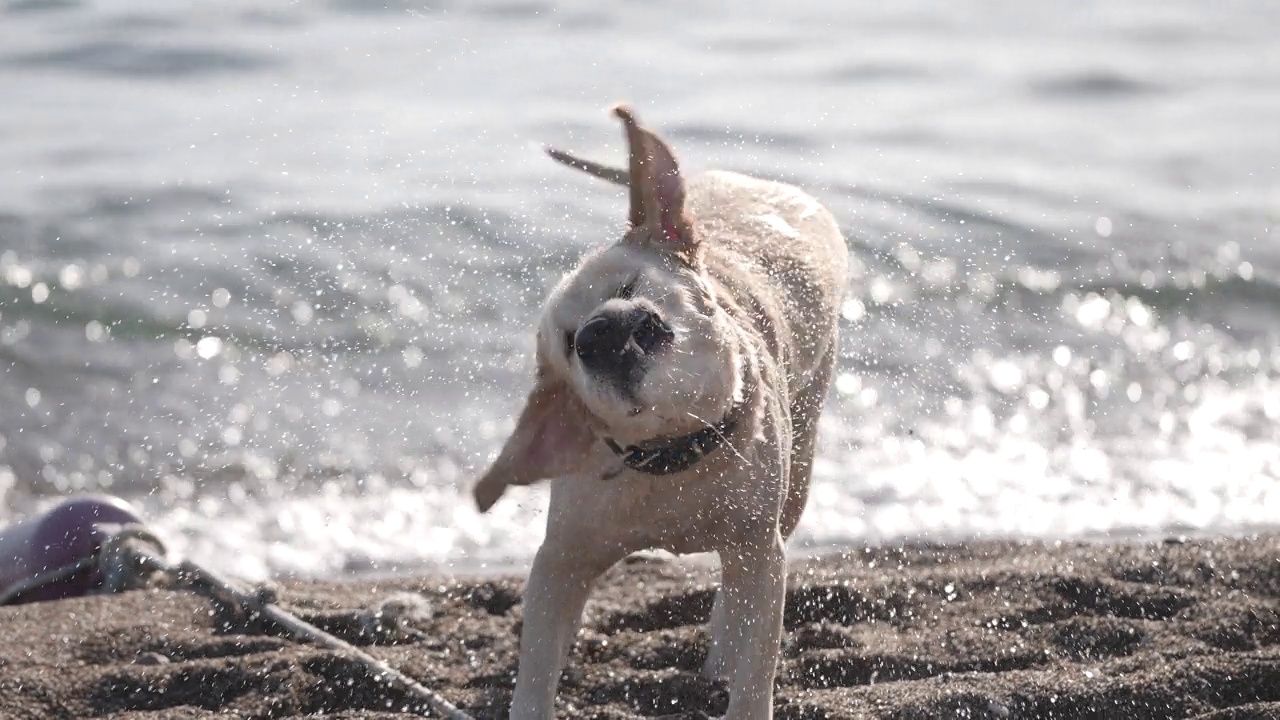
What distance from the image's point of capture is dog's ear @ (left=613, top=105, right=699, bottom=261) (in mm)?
3787

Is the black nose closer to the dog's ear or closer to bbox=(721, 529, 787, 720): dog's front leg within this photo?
the dog's ear

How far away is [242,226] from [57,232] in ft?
3.62

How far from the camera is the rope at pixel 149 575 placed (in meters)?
5.44

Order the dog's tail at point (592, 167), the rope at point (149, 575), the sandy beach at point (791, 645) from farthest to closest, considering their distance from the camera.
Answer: the rope at point (149, 575)
the sandy beach at point (791, 645)
the dog's tail at point (592, 167)

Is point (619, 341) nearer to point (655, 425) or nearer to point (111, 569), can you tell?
point (655, 425)

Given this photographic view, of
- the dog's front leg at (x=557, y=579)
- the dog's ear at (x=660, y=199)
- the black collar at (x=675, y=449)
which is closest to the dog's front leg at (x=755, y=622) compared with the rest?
the dog's front leg at (x=557, y=579)

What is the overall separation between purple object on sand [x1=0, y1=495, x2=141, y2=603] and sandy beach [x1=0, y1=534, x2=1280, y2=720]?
25cm

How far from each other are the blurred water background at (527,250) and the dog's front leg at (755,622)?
280 cm

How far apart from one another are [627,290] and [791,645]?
218cm

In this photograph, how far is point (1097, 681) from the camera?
16.2 feet

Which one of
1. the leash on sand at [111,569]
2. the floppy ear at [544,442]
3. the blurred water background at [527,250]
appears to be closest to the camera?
the floppy ear at [544,442]

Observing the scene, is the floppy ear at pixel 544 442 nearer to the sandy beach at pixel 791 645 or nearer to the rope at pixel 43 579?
the sandy beach at pixel 791 645

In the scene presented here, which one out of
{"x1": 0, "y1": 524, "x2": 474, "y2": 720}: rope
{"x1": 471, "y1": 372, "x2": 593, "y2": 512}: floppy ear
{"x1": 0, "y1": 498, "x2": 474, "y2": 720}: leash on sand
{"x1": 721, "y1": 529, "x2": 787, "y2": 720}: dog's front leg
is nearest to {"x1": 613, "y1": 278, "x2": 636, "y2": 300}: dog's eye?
{"x1": 471, "y1": 372, "x2": 593, "y2": 512}: floppy ear

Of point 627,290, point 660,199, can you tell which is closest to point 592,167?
point 660,199
